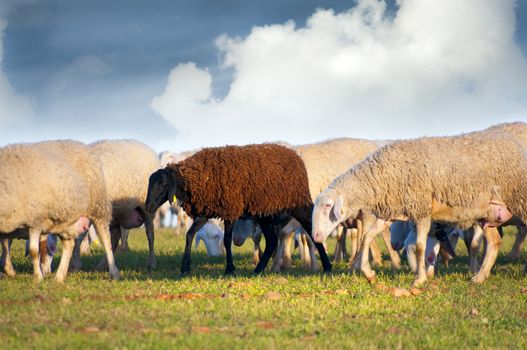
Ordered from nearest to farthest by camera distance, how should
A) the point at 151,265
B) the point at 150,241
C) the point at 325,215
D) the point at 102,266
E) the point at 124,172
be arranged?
the point at 325,215 → the point at 124,172 → the point at 102,266 → the point at 151,265 → the point at 150,241

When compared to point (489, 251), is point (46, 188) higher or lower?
higher

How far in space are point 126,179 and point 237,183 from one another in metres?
2.94

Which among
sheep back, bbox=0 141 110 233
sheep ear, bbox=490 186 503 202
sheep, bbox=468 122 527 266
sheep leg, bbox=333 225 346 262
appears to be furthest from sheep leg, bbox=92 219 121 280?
sheep, bbox=468 122 527 266

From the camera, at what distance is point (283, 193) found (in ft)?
42.2

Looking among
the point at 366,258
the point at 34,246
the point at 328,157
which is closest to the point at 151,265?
the point at 34,246

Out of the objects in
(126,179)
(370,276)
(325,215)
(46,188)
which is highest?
(126,179)

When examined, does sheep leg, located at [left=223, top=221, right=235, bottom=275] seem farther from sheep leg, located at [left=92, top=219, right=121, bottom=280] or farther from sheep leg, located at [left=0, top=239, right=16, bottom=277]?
sheep leg, located at [left=0, top=239, right=16, bottom=277]

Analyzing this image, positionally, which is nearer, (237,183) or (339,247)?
(237,183)

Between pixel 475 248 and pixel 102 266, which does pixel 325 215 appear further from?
pixel 102 266

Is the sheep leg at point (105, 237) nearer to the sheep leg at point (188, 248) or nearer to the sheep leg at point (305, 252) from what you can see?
the sheep leg at point (188, 248)

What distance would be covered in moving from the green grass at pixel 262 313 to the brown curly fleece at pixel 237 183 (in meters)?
1.19

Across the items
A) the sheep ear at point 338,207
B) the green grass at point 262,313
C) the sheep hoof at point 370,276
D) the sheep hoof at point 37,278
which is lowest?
the green grass at point 262,313

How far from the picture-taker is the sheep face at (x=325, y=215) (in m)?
11.8

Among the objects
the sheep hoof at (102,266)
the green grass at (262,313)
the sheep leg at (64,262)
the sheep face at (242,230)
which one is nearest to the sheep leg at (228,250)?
the green grass at (262,313)
